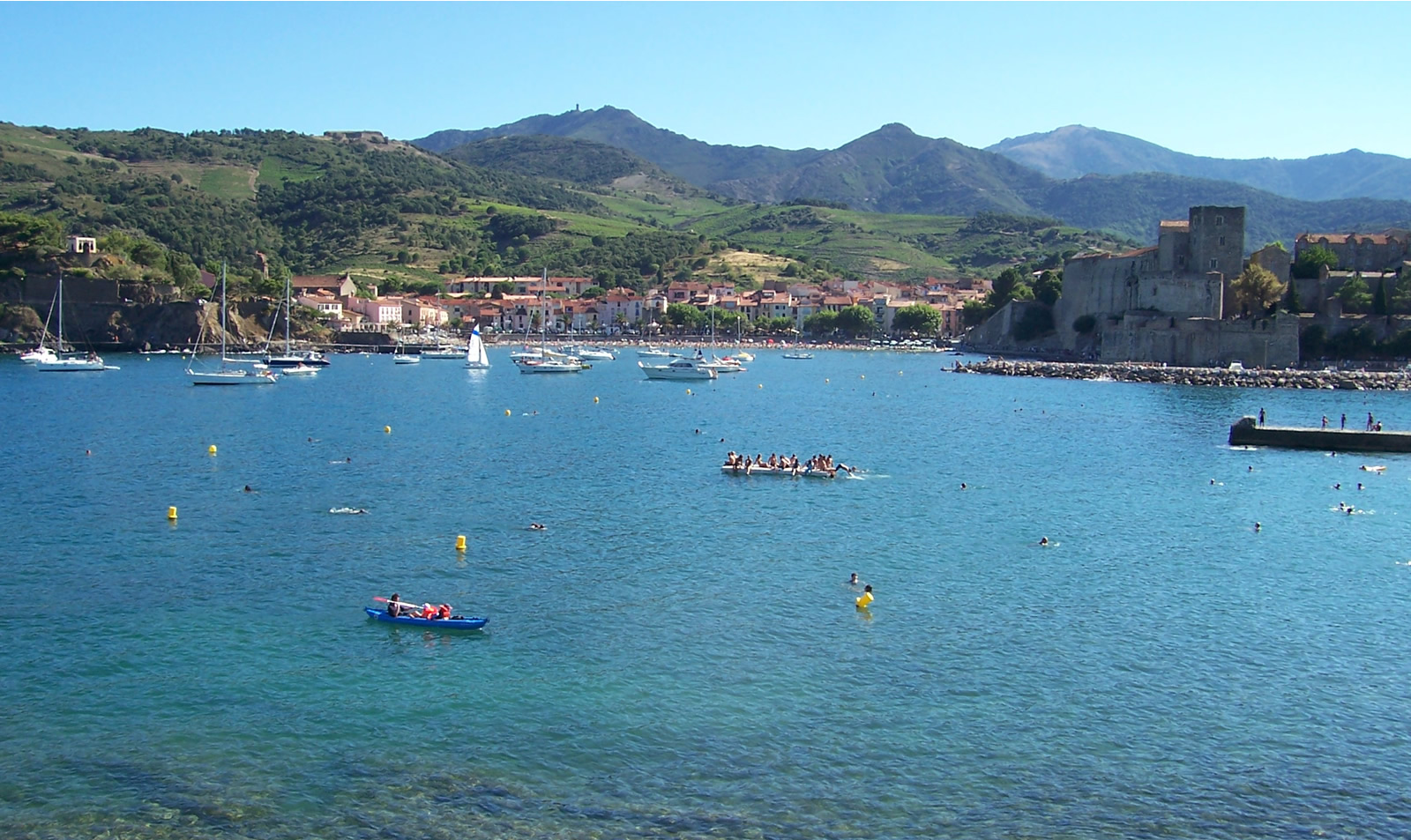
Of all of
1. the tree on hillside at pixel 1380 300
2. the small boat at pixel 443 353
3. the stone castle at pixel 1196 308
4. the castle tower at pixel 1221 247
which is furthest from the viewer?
the small boat at pixel 443 353

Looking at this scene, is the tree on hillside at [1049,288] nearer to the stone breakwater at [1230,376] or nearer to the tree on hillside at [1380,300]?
the stone breakwater at [1230,376]

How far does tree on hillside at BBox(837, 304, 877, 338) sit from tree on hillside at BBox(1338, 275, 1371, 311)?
6080 cm

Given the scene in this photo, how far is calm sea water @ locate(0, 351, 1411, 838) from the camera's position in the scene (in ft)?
48.9

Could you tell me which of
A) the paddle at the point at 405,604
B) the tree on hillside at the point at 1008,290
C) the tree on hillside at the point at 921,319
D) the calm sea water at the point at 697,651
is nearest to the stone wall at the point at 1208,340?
the tree on hillside at the point at 1008,290

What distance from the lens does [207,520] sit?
2997 cm

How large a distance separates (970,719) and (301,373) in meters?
77.2

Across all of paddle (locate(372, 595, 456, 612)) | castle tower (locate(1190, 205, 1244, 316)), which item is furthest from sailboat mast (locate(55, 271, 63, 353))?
castle tower (locate(1190, 205, 1244, 316))

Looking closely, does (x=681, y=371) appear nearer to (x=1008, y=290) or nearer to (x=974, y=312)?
(x=1008, y=290)

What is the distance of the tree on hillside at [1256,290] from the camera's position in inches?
3393

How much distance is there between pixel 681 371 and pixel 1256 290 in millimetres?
42721

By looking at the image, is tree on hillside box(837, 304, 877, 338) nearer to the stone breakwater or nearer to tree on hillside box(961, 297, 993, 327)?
tree on hillside box(961, 297, 993, 327)

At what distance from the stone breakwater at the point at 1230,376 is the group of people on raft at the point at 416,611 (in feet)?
229

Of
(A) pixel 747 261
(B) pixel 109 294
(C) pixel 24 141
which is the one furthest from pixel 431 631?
(C) pixel 24 141

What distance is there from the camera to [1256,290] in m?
86.4
